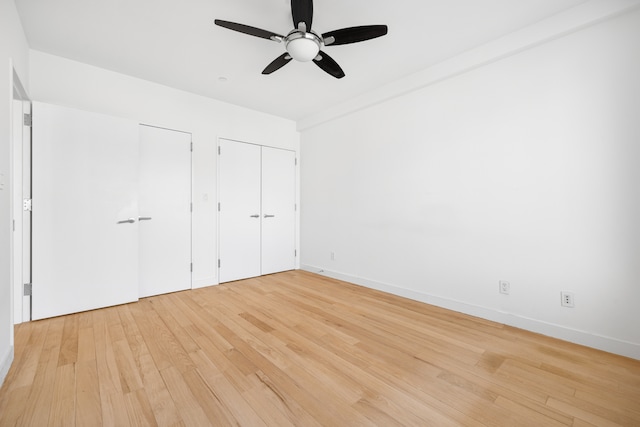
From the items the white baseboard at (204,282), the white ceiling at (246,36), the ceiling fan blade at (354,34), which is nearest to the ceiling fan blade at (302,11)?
the ceiling fan blade at (354,34)

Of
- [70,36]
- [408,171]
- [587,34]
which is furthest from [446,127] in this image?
[70,36]

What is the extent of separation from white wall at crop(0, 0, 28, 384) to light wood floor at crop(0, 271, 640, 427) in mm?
230

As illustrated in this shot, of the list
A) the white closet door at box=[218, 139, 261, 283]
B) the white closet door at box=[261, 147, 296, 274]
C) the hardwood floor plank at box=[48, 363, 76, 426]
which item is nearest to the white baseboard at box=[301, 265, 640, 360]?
the white closet door at box=[261, 147, 296, 274]

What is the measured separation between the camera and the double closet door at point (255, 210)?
A: 4008 mm

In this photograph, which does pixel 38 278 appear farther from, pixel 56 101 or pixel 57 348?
pixel 56 101

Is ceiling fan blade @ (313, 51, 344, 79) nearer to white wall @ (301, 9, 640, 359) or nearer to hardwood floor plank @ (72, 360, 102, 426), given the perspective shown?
white wall @ (301, 9, 640, 359)

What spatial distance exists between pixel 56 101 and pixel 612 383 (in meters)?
5.21

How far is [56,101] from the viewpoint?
2832 mm

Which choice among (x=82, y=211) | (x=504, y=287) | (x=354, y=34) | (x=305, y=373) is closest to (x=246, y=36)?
(x=354, y=34)

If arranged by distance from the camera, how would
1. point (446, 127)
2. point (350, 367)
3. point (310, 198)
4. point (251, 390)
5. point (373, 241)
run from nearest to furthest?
point (251, 390) → point (350, 367) → point (446, 127) → point (373, 241) → point (310, 198)

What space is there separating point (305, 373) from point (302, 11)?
2.41 meters

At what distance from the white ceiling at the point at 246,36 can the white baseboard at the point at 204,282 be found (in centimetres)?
258

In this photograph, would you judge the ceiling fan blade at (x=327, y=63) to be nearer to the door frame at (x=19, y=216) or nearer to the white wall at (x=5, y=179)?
the white wall at (x=5, y=179)

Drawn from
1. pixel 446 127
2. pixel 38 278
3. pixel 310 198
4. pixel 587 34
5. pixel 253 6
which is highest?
pixel 253 6
